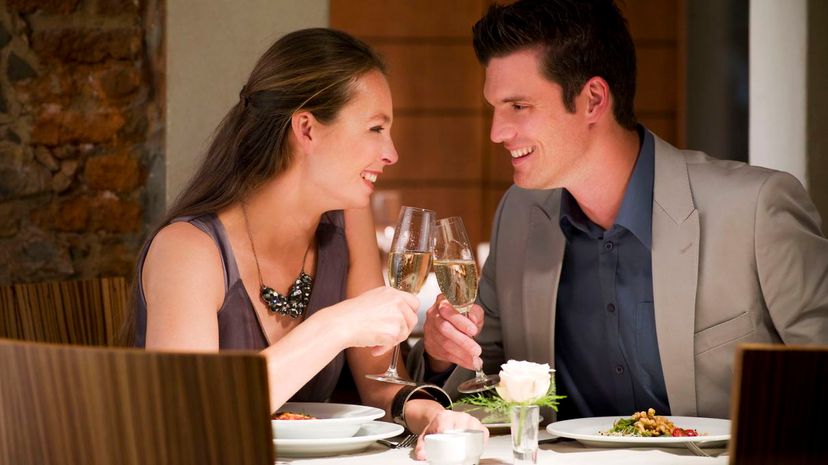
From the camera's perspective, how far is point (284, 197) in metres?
2.32

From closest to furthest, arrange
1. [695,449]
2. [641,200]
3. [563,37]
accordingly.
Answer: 1. [695,449]
2. [641,200]
3. [563,37]

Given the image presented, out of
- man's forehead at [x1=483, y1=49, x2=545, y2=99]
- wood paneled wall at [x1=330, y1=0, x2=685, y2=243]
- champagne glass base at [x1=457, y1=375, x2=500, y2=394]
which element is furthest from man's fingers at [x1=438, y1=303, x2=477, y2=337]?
wood paneled wall at [x1=330, y1=0, x2=685, y2=243]

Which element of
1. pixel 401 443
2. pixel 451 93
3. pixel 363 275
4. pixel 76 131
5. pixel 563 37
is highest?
pixel 451 93

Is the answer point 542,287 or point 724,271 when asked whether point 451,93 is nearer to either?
point 542,287

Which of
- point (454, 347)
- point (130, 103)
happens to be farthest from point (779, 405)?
point (130, 103)

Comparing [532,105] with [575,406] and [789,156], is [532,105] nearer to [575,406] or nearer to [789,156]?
[575,406]

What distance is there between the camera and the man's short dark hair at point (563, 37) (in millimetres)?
2398

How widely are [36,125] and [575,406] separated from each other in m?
1.89

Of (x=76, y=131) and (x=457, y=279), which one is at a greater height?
(x=76, y=131)

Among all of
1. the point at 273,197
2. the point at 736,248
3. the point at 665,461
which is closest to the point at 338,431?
the point at 665,461

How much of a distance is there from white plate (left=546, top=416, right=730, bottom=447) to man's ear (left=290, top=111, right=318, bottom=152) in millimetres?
856

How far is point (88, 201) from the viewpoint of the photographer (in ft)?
10.6

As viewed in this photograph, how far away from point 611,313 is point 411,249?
603 millimetres

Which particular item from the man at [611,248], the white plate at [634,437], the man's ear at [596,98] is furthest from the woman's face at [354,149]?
the white plate at [634,437]
